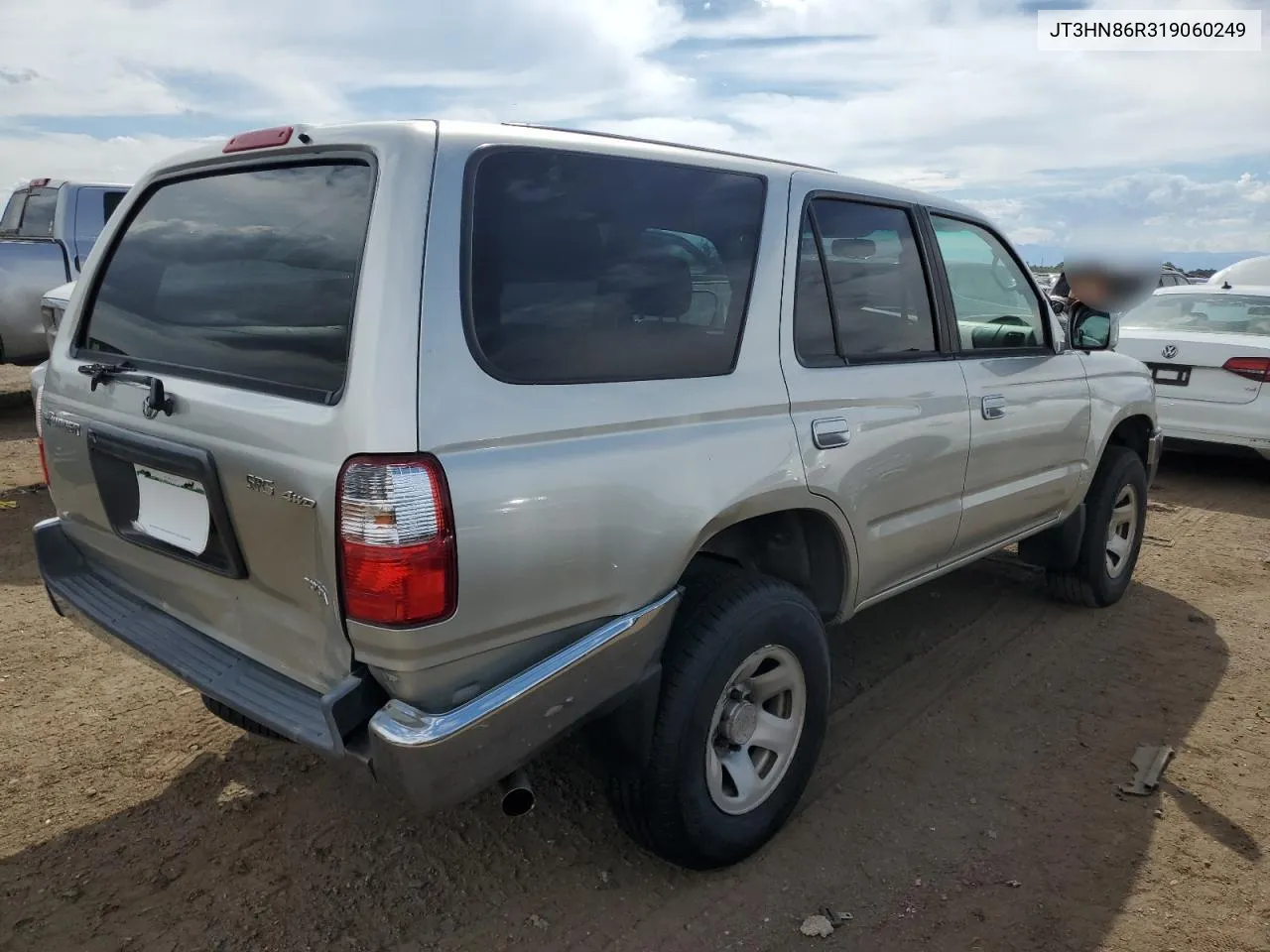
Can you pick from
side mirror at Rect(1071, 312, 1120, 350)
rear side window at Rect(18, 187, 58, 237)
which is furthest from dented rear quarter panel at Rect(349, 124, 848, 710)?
rear side window at Rect(18, 187, 58, 237)

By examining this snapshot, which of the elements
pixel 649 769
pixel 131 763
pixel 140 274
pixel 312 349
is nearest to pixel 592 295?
pixel 312 349

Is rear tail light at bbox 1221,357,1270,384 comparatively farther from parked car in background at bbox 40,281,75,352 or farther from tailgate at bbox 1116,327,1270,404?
parked car in background at bbox 40,281,75,352

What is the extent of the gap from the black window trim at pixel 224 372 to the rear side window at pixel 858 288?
1.31 meters

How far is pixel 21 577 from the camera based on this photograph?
4.80 meters

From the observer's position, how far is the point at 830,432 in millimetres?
2814

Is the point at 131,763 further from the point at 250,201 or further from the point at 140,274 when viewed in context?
the point at 250,201

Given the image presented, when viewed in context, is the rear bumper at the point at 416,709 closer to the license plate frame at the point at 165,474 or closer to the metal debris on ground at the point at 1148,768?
the license plate frame at the point at 165,474

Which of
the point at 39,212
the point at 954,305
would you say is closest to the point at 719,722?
the point at 954,305

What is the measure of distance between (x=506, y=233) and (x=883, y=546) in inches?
66.6

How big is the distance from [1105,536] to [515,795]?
3578 millimetres

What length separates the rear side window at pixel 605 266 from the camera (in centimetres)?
210

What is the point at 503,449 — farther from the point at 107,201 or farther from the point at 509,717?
the point at 107,201

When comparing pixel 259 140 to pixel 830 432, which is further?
pixel 830 432

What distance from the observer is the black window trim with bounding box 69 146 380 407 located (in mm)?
2025
